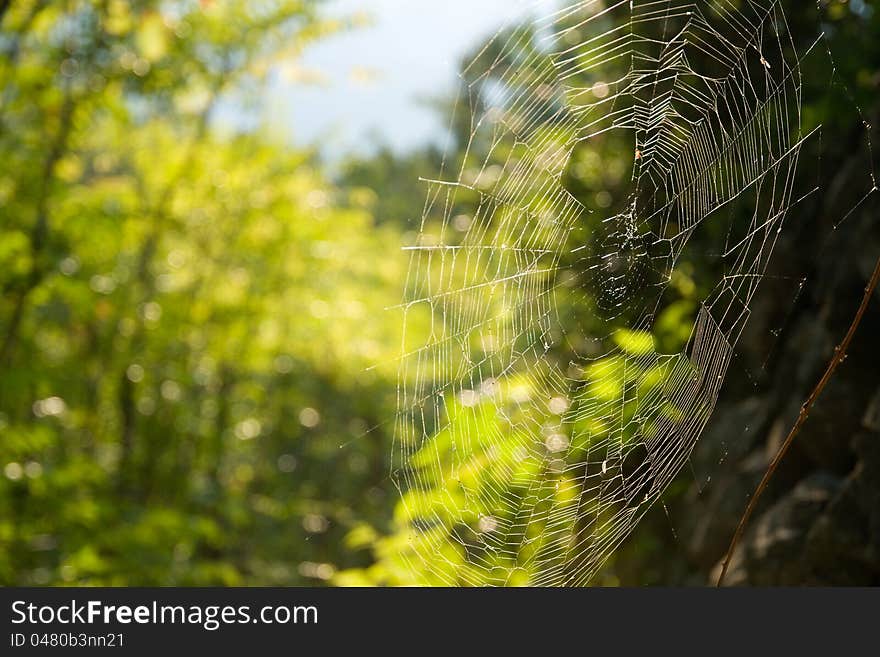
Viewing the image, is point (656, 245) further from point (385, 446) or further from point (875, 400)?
point (385, 446)

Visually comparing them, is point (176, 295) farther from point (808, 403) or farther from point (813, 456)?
point (808, 403)

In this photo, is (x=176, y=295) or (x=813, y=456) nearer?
(x=813, y=456)

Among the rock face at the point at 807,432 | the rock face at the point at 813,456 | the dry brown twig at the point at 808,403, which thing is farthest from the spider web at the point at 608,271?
the rock face at the point at 813,456

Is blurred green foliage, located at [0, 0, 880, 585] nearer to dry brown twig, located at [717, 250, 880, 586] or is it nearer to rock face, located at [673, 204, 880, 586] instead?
rock face, located at [673, 204, 880, 586]

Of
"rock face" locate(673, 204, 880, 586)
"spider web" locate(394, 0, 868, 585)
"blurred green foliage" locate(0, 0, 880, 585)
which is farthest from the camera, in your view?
"blurred green foliage" locate(0, 0, 880, 585)

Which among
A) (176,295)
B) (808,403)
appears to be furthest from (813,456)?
(176,295)

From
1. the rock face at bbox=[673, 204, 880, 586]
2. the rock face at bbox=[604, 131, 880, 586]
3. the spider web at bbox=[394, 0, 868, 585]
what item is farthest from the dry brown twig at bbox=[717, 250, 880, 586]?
the rock face at bbox=[673, 204, 880, 586]

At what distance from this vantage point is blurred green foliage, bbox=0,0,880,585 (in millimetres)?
5980

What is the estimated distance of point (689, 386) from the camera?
2160mm

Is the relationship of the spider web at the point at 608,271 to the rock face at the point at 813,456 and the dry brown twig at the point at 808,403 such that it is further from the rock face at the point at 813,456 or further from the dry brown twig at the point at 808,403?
the rock face at the point at 813,456

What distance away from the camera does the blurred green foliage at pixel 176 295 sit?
5980mm

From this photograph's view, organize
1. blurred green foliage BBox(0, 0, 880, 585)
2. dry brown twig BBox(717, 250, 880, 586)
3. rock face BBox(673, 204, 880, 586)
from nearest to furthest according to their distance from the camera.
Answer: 1. dry brown twig BBox(717, 250, 880, 586)
2. rock face BBox(673, 204, 880, 586)
3. blurred green foliage BBox(0, 0, 880, 585)

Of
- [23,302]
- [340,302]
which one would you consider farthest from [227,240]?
[23,302]

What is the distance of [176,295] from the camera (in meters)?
10.4
